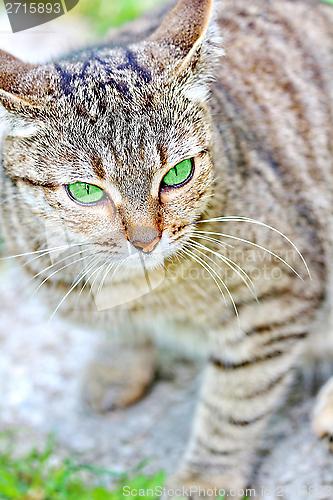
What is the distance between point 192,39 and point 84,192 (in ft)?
1.82

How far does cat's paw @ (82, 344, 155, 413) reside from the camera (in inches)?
94.6

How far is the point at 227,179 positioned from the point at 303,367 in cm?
107

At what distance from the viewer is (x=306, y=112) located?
1940mm

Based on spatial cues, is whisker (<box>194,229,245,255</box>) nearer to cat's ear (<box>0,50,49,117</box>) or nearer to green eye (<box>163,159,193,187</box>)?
green eye (<box>163,159,193,187</box>)

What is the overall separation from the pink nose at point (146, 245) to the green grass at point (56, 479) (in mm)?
1073

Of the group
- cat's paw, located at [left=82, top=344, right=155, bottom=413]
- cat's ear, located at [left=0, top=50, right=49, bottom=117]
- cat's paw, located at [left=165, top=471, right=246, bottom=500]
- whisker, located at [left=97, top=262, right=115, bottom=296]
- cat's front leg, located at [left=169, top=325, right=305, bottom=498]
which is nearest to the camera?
cat's ear, located at [left=0, top=50, right=49, bottom=117]

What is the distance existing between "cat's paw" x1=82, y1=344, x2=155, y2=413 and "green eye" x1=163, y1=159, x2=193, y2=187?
4.28 feet

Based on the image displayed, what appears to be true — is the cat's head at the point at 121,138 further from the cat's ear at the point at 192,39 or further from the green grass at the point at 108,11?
the green grass at the point at 108,11

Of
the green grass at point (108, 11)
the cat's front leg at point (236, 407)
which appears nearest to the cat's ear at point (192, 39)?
the cat's front leg at point (236, 407)

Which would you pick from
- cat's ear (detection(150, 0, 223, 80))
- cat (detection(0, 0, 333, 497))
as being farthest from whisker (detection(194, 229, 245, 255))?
cat's ear (detection(150, 0, 223, 80))

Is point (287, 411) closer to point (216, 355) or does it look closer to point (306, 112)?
point (216, 355)

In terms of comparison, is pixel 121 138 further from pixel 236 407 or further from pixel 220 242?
pixel 236 407

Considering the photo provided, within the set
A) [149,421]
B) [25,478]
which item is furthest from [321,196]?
[25,478]

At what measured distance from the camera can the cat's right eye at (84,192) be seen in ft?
4.61
